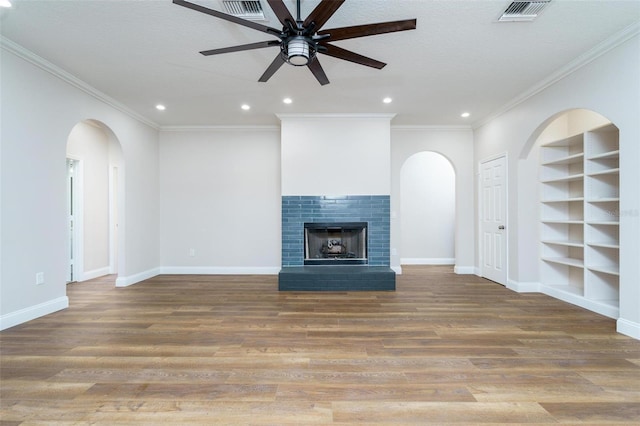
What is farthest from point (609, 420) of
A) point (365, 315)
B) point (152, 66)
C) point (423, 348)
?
point (152, 66)

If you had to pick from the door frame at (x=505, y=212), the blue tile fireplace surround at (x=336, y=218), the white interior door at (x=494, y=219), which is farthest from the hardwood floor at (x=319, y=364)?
the blue tile fireplace surround at (x=336, y=218)

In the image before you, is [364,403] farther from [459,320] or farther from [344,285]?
[344,285]

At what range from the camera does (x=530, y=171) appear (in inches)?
175

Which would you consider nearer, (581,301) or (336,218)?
(581,301)

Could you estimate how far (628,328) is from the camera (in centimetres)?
278

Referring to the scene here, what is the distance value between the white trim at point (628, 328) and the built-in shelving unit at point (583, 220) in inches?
17.2

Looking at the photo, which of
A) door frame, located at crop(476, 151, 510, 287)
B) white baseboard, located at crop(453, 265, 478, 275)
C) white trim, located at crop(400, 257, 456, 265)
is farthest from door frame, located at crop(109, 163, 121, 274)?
door frame, located at crop(476, 151, 510, 287)

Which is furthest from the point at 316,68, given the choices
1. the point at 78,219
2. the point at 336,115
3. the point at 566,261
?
the point at 78,219

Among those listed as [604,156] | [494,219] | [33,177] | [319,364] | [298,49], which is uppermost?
A: [298,49]

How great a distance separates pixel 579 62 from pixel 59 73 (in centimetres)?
569

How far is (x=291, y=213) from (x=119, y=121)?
2.96m

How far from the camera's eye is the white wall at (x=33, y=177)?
298cm

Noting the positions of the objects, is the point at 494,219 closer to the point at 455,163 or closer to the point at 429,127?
the point at 455,163

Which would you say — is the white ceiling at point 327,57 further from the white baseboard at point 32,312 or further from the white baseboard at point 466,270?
the white baseboard at point 466,270
